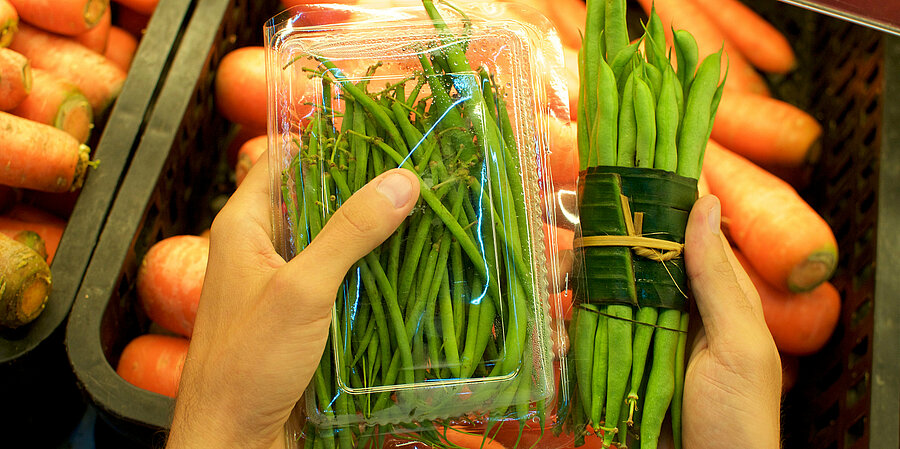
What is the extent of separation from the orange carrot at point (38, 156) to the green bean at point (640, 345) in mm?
1043

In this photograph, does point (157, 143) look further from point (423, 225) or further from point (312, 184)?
point (423, 225)

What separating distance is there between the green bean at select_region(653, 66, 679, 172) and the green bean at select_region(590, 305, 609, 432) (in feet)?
0.63

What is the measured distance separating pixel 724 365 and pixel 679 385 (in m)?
0.06

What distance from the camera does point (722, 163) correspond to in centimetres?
120

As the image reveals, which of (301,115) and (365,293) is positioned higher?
(301,115)

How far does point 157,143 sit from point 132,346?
37 cm

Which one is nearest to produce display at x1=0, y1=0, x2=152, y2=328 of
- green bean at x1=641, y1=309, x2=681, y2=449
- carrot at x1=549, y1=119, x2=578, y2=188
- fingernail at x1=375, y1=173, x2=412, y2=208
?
fingernail at x1=375, y1=173, x2=412, y2=208

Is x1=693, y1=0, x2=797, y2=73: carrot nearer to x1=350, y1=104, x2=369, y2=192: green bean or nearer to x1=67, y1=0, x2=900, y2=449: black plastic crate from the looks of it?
x1=67, y1=0, x2=900, y2=449: black plastic crate

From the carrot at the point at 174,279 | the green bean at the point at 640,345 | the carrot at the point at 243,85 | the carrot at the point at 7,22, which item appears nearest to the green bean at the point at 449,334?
the green bean at the point at 640,345

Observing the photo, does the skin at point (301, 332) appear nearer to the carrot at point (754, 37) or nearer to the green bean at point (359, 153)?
the green bean at point (359, 153)

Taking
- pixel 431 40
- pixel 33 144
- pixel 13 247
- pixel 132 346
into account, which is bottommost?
pixel 132 346

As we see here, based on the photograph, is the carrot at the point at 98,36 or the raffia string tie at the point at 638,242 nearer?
the raffia string tie at the point at 638,242

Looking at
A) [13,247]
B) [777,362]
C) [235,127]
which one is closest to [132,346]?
[13,247]

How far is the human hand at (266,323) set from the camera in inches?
24.1
